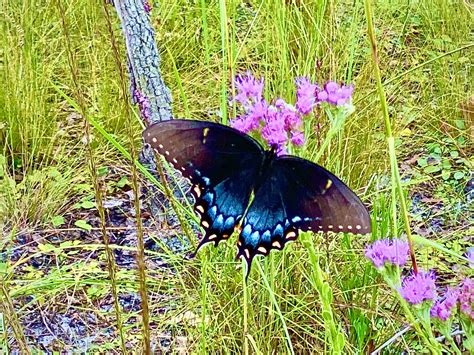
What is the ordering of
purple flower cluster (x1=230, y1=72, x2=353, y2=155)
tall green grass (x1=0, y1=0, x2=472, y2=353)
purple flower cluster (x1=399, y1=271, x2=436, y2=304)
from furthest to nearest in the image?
tall green grass (x1=0, y1=0, x2=472, y2=353) < purple flower cluster (x1=230, y1=72, x2=353, y2=155) < purple flower cluster (x1=399, y1=271, x2=436, y2=304)

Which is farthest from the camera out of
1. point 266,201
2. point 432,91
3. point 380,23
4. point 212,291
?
point 380,23

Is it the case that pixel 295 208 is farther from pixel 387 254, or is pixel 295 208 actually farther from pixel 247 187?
pixel 387 254

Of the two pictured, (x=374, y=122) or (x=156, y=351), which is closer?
(x=156, y=351)

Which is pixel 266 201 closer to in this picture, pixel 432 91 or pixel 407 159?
pixel 407 159

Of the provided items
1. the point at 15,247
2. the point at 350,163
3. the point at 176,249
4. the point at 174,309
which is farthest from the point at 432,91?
the point at 15,247

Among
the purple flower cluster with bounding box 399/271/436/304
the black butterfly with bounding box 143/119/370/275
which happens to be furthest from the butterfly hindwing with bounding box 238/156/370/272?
the purple flower cluster with bounding box 399/271/436/304

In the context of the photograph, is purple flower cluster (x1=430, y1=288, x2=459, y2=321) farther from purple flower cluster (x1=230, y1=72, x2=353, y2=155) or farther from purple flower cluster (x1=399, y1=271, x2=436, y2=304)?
purple flower cluster (x1=230, y1=72, x2=353, y2=155)
